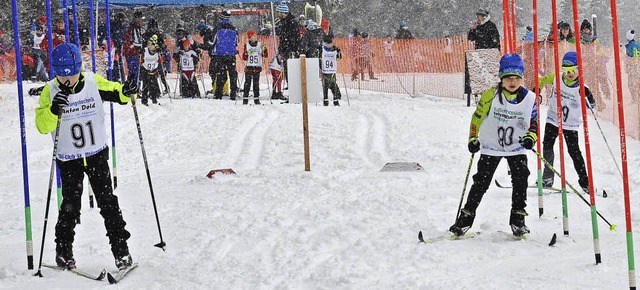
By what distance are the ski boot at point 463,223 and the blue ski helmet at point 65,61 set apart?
316 centimetres

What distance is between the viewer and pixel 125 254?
5.73m

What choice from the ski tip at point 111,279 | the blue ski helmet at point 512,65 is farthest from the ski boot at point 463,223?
the ski tip at point 111,279

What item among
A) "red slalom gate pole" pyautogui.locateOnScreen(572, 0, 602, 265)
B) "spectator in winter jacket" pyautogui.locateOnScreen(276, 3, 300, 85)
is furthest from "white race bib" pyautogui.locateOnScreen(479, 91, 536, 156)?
"spectator in winter jacket" pyautogui.locateOnScreen(276, 3, 300, 85)

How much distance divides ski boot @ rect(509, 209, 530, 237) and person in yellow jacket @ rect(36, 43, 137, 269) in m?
3.00

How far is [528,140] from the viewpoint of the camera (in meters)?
6.13

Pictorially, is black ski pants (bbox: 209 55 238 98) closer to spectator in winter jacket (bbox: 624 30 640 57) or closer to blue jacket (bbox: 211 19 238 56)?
blue jacket (bbox: 211 19 238 56)

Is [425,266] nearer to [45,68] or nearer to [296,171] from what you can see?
[296,171]

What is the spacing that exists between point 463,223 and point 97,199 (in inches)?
113

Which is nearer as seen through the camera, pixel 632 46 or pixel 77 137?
pixel 77 137

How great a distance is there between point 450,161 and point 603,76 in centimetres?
615

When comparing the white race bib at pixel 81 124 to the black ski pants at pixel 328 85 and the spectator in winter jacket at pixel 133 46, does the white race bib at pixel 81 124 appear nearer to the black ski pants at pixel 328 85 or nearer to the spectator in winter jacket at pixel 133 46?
the black ski pants at pixel 328 85

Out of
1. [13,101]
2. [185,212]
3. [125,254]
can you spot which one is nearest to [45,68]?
[13,101]

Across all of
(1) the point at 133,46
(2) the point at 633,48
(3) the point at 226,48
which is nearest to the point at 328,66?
(3) the point at 226,48

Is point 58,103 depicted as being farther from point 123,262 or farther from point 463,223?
point 463,223
